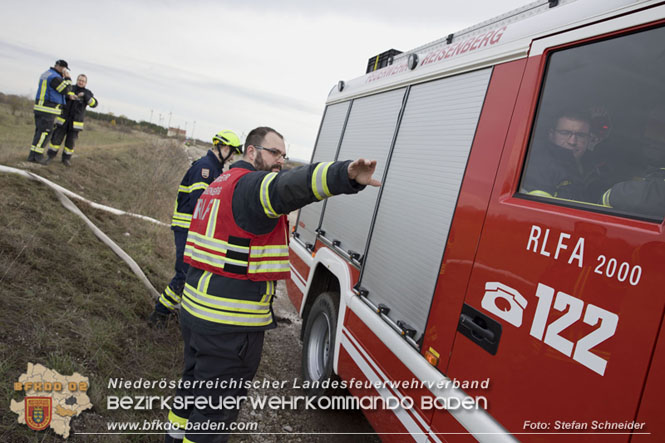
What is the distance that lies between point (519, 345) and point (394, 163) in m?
1.55

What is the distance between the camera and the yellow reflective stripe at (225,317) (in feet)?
6.96

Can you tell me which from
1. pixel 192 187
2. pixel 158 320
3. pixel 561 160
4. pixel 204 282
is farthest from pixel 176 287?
pixel 561 160

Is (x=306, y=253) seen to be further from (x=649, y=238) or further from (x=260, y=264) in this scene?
(x=649, y=238)

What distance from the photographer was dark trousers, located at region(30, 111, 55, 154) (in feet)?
23.7

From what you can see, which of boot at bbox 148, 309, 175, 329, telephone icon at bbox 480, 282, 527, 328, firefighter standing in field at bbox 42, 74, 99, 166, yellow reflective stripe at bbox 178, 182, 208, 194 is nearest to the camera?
telephone icon at bbox 480, 282, 527, 328

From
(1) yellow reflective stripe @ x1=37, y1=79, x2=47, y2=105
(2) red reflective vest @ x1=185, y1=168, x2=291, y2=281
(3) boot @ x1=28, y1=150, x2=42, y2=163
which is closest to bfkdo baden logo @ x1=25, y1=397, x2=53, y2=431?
(2) red reflective vest @ x1=185, y1=168, x2=291, y2=281

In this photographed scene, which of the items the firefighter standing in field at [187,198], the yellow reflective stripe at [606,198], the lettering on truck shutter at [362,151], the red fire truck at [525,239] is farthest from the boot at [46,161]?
the yellow reflective stripe at [606,198]

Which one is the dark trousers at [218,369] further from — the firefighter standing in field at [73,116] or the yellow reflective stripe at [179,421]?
the firefighter standing in field at [73,116]

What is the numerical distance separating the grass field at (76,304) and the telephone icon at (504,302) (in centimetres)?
233

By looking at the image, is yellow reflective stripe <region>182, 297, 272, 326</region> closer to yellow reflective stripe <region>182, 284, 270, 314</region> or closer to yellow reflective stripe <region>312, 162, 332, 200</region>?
yellow reflective stripe <region>182, 284, 270, 314</region>

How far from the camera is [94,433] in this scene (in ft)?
8.42

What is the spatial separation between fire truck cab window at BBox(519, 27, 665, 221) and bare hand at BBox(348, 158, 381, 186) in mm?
635

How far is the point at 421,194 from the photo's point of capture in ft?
7.88

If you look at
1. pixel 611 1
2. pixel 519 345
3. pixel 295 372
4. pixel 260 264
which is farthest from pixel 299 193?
pixel 295 372
